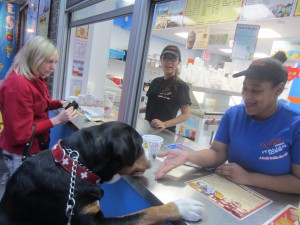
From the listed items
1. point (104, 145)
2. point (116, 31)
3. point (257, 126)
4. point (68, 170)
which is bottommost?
point (68, 170)

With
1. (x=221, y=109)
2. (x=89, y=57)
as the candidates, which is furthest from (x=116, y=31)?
(x=221, y=109)

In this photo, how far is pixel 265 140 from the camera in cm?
112

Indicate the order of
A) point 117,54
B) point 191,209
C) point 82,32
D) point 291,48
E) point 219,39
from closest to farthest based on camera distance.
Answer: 1. point 191,209
2. point 219,39
3. point 82,32
4. point 291,48
5. point 117,54

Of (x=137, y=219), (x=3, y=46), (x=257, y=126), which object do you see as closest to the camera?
(x=137, y=219)

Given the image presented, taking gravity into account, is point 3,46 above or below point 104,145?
above

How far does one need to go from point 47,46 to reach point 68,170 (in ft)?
3.92

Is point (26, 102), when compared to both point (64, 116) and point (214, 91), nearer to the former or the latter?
point (64, 116)

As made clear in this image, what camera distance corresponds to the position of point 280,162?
110cm

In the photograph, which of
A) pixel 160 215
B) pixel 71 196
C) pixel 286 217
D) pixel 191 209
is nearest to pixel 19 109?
pixel 71 196

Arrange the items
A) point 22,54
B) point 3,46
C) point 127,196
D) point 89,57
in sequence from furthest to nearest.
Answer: point 3,46 < point 89,57 < point 22,54 < point 127,196

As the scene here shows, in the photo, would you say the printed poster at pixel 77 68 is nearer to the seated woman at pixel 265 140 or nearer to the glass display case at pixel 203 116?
the glass display case at pixel 203 116

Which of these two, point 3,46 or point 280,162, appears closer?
point 280,162

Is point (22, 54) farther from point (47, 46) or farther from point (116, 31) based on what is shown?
point (116, 31)

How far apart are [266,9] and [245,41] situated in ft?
0.88
